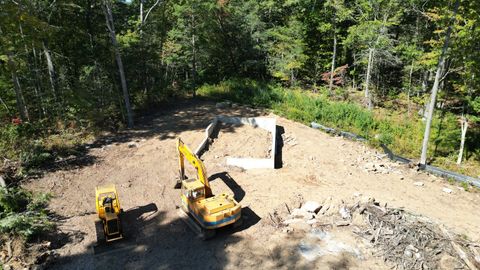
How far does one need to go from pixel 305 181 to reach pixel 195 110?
300 inches

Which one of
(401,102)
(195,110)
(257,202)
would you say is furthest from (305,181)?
(401,102)

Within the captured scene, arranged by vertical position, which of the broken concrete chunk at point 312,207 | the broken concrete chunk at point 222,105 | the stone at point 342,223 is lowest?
the stone at point 342,223

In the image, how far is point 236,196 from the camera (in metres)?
8.91

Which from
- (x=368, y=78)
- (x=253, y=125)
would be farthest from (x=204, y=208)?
(x=368, y=78)

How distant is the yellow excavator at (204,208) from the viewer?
689 cm

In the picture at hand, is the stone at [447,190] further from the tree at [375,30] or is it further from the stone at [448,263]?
the tree at [375,30]

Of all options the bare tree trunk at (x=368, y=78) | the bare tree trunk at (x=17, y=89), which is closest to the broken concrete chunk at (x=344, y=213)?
the bare tree trunk at (x=17, y=89)

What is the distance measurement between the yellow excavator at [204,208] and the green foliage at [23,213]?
118 inches

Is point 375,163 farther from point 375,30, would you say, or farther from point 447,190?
point 375,30

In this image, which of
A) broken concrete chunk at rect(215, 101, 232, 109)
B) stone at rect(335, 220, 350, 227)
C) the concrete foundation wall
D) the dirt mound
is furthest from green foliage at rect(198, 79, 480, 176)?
stone at rect(335, 220, 350, 227)

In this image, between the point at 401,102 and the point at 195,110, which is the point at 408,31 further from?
the point at 195,110

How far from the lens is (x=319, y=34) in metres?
23.1

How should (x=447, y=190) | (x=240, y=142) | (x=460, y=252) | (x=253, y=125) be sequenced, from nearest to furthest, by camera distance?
(x=460, y=252), (x=447, y=190), (x=240, y=142), (x=253, y=125)

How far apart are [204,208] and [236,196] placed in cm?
206
